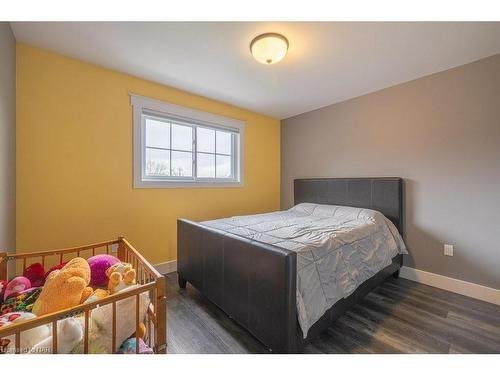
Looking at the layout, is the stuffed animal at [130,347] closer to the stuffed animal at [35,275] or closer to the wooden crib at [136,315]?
the wooden crib at [136,315]

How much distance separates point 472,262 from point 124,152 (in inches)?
144

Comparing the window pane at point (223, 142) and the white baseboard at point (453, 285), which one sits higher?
the window pane at point (223, 142)

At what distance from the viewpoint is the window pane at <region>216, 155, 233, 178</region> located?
3.20 meters

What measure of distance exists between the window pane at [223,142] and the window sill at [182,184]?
1.57ft

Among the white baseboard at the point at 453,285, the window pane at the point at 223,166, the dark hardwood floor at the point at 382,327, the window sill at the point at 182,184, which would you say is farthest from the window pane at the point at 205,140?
the white baseboard at the point at 453,285

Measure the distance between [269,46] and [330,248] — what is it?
5.19 ft

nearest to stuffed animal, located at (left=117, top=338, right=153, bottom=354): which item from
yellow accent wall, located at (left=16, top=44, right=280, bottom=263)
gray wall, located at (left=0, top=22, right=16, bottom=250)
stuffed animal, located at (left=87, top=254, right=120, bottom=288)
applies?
stuffed animal, located at (left=87, top=254, right=120, bottom=288)

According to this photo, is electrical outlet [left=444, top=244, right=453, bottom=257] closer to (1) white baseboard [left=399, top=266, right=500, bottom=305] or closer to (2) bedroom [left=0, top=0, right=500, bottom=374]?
(2) bedroom [left=0, top=0, right=500, bottom=374]

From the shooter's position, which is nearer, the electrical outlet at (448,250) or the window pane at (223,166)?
the electrical outlet at (448,250)

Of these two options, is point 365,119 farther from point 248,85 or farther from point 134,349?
point 134,349

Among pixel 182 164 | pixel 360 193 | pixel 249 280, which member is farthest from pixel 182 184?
pixel 360 193

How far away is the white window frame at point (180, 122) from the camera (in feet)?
7.83

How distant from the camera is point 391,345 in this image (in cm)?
145

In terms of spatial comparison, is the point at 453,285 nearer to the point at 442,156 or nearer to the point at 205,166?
the point at 442,156
